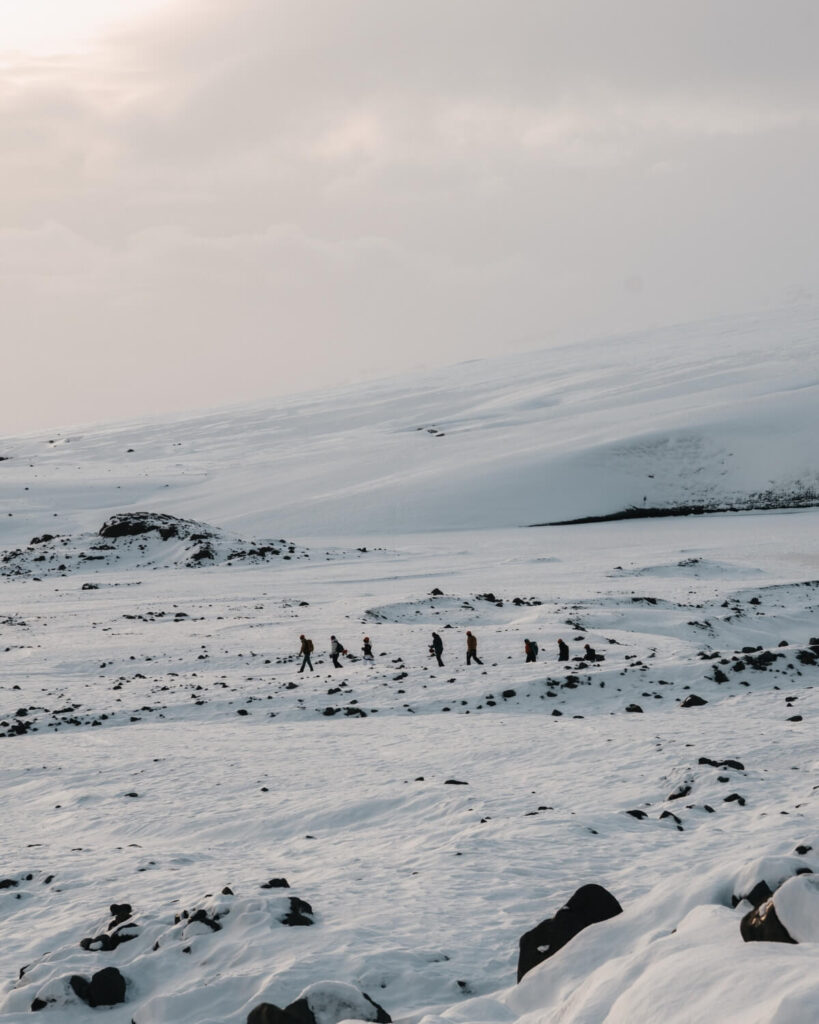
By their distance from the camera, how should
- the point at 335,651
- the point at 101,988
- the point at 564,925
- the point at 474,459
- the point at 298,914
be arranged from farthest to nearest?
the point at 474,459 → the point at 335,651 → the point at 298,914 → the point at 101,988 → the point at 564,925

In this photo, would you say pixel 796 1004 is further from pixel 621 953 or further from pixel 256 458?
pixel 256 458

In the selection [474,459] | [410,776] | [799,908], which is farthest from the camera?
[474,459]

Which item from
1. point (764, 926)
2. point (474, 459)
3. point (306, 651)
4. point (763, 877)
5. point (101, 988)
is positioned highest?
point (474, 459)

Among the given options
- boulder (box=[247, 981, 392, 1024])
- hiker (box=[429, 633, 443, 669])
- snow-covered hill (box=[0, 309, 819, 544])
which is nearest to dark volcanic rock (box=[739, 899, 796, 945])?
boulder (box=[247, 981, 392, 1024])

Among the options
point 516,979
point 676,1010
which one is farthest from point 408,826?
point 676,1010

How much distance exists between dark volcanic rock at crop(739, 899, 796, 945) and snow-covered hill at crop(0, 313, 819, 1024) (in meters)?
0.02

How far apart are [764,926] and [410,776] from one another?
947 centimetres

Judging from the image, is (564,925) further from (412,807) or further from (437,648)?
(437,648)

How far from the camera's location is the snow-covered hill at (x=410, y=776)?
8281mm

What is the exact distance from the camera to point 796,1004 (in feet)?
18.4

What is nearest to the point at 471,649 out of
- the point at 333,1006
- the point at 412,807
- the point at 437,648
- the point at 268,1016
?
the point at 437,648

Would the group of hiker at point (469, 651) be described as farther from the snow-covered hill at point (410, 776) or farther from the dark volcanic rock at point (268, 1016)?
the dark volcanic rock at point (268, 1016)

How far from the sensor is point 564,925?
858cm

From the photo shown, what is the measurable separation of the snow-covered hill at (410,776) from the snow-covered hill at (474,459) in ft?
22.5
